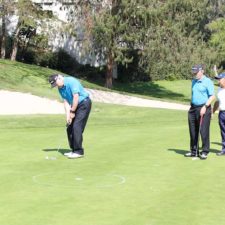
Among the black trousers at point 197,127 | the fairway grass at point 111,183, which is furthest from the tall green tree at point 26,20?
the black trousers at point 197,127

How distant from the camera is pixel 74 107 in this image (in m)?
11.0

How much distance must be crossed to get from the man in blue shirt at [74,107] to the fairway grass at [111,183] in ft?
1.06

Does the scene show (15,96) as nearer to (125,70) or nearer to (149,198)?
(149,198)

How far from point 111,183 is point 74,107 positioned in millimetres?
2998

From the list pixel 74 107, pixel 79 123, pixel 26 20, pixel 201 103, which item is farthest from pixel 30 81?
pixel 201 103

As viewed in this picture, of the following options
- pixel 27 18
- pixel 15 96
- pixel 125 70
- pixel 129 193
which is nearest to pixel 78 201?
pixel 129 193

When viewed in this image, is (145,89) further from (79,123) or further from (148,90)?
(79,123)

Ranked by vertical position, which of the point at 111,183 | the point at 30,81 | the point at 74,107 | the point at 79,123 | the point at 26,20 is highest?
the point at 26,20

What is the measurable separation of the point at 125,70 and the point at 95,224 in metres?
45.7

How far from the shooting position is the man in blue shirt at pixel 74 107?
36.1 ft

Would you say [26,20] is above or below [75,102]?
above

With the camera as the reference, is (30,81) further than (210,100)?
Yes

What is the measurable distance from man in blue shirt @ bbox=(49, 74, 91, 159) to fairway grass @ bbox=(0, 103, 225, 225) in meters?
0.32

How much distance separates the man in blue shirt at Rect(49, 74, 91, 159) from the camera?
36.1 feet
